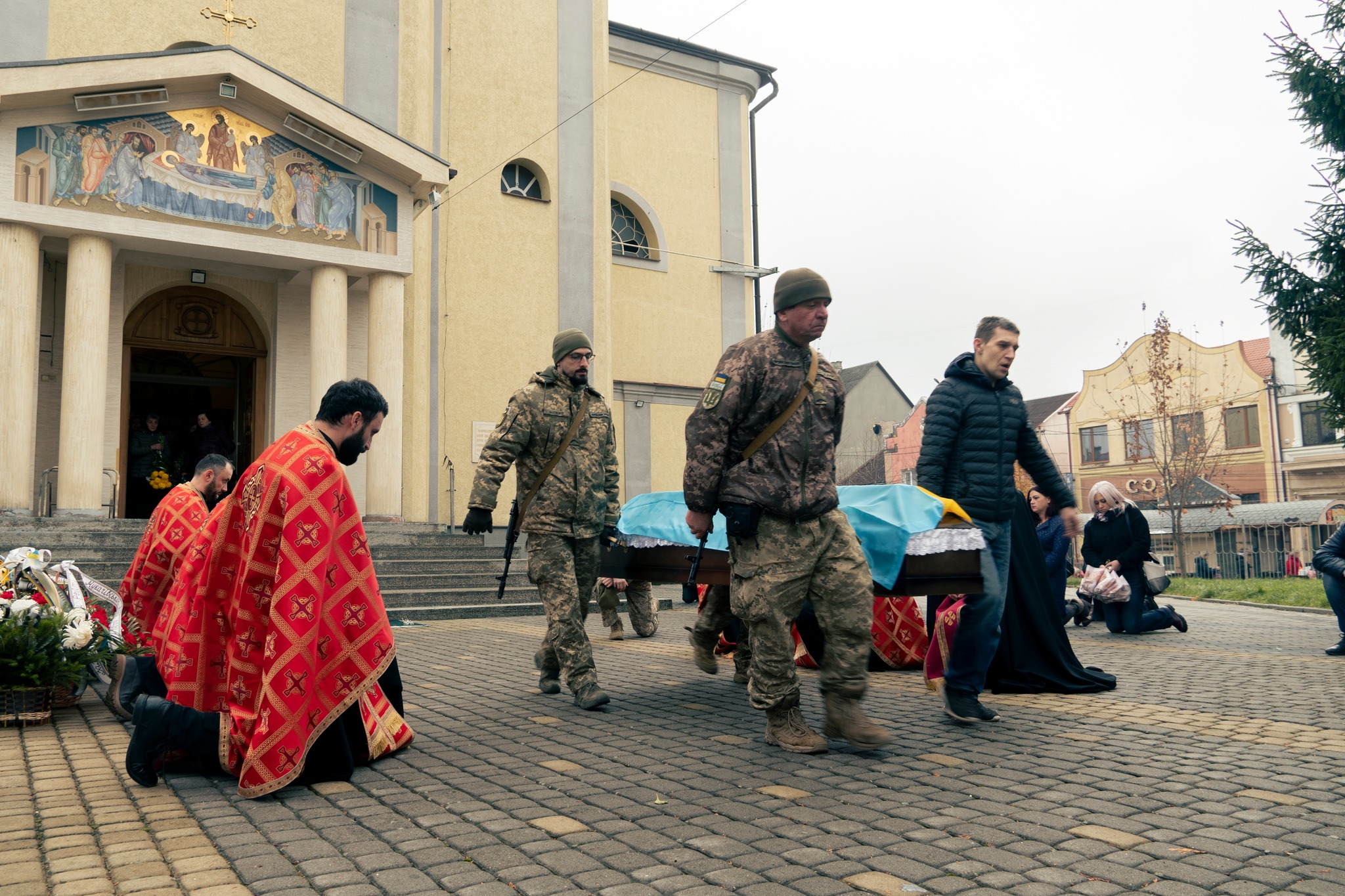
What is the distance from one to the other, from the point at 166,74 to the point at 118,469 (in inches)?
273

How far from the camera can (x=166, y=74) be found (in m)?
15.6

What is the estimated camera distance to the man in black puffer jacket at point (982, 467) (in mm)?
5633

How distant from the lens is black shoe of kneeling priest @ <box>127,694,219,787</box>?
14.0 feet

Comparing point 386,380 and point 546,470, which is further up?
point 386,380

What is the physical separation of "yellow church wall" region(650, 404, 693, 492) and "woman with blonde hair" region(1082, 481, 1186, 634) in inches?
559

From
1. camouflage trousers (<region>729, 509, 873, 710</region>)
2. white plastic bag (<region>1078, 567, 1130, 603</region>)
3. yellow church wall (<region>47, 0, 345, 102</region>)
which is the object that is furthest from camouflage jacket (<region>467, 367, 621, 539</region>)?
yellow church wall (<region>47, 0, 345, 102</region>)

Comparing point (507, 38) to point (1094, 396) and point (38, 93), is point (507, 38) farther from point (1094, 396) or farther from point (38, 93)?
point (1094, 396)

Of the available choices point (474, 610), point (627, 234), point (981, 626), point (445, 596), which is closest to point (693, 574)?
point (981, 626)

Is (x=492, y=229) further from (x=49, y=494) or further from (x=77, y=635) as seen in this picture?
(x=77, y=635)

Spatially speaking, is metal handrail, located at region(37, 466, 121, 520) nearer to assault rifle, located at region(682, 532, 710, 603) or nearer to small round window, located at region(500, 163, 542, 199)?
small round window, located at region(500, 163, 542, 199)

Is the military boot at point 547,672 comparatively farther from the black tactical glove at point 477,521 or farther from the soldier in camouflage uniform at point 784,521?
the soldier in camouflage uniform at point 784,521

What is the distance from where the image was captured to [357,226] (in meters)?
17.8

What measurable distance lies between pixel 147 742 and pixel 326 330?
1396 cm

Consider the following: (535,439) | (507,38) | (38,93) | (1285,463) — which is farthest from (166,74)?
(1285,463)
